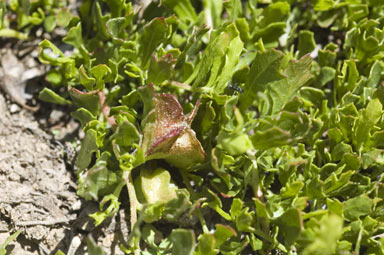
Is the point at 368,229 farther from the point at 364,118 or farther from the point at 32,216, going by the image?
the point at 32,216

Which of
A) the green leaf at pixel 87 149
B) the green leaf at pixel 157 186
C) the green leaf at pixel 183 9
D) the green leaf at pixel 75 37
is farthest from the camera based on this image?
the green leaf at pixel 183 9

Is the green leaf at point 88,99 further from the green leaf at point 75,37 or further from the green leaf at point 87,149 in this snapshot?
the green leaf at point 75,37

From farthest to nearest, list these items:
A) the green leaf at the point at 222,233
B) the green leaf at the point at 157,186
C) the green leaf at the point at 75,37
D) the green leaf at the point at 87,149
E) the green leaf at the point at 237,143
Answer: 1. the green leaf at the point at 75,37
2. the green leaf at the point at 157,186
3. the green leaf at the point at 87,149
4. the green leaf at the point at 222,233
5. the green leaf at the point at 237,143

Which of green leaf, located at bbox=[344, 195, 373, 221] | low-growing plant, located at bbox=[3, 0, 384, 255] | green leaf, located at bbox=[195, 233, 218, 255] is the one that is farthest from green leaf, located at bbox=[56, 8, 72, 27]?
green leaf, located at bbox=[344, 195, 373, 221]

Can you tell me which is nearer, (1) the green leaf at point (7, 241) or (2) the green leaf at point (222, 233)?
(2) the green leaf at point (222, 233)

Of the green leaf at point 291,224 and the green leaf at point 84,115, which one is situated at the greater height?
the green leaf at point 84,115

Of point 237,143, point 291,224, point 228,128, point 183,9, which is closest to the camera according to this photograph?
point 237,143

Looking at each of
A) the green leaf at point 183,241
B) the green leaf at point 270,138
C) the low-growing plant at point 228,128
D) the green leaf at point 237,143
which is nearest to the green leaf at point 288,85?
the low-growing plant at point 228,128

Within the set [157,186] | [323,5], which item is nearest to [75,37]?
[157,186]

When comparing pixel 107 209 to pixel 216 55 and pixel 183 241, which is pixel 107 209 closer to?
pixel 183 241
